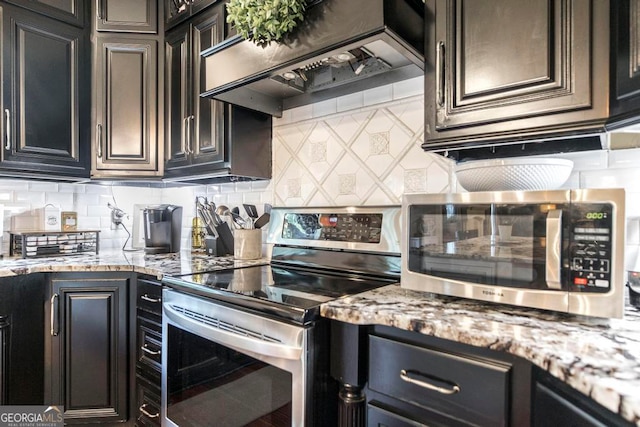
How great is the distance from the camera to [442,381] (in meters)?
0.83

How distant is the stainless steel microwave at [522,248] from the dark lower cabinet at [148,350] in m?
1.12

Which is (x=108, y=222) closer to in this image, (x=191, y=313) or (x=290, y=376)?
(x=191, y=313)

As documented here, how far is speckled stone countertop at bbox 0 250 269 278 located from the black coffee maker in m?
0.26

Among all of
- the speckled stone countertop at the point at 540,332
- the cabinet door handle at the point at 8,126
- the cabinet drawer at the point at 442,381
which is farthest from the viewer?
the cabinet door handle at the point at 8,126

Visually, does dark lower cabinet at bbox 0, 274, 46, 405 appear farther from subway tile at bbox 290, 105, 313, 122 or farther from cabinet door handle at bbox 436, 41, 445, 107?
cabinet door handle at bbox 436, 41, 445, 107

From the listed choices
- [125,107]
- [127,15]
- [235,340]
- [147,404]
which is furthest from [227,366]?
[127,15]

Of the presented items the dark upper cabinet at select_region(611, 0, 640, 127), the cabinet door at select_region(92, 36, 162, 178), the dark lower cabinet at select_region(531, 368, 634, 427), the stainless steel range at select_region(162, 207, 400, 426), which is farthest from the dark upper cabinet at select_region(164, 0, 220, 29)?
the dark lower cabinet at select_region(531, 368, 634, 427)

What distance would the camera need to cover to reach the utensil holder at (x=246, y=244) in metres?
1.92

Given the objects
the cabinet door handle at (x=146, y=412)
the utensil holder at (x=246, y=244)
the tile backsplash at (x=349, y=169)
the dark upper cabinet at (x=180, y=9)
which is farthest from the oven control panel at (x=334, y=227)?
the dark upper cabinet at (x=180, y=9)

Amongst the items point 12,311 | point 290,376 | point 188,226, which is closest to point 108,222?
point 188,226

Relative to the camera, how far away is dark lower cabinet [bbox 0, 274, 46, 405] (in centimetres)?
158

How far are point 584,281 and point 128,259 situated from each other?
77.7 inches

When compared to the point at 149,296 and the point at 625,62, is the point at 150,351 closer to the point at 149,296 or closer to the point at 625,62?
the point at 149,296

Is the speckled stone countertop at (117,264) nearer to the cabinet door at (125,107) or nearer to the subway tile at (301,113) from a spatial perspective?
the cabinet door at (125,107)
